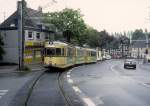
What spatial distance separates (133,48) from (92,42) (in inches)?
2620

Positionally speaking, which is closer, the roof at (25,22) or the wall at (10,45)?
the wall at (10,45)

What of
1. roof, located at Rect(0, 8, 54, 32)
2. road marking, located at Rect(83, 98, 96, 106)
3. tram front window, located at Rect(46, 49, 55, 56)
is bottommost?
road marking, located at Rect(83, 98, 96, 106)

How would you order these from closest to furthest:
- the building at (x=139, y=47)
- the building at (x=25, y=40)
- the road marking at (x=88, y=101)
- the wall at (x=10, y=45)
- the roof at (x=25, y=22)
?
1. the road marking at (x=88, y=101)
2. the wall at (x=10, y=45)
3. the building at (x=25, y=40)
4. the roof at (x=25, y=22)
5. the building at (x=139, y=47)

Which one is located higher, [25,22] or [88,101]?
[25,22]

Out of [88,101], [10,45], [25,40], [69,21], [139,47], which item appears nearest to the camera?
[88,101]

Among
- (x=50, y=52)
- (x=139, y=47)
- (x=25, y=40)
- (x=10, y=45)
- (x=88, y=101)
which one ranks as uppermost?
(x=25, y=40)

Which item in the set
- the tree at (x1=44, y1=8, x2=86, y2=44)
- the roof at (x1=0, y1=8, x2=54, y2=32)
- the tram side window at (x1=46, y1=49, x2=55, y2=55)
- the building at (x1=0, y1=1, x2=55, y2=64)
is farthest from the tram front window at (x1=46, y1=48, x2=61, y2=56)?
the tree at (x1=44, y1=8, x2=86, y2=44)

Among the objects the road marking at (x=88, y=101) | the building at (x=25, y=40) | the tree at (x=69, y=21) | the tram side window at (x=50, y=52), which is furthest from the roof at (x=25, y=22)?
the road marking at (x=88, y=101)

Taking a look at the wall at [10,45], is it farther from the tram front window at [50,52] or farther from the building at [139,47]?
the building at [139,47]

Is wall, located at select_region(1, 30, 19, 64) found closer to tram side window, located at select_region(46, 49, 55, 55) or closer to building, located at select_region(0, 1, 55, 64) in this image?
building, located at select_region(0, 1, 55, 64)

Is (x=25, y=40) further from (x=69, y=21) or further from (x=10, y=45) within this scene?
(x=69, y=21)

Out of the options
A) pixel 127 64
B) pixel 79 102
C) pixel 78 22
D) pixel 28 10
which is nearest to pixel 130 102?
pixel 79 102

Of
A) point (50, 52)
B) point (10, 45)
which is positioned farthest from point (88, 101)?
point (10, 45)

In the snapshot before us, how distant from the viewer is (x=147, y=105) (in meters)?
13.5
